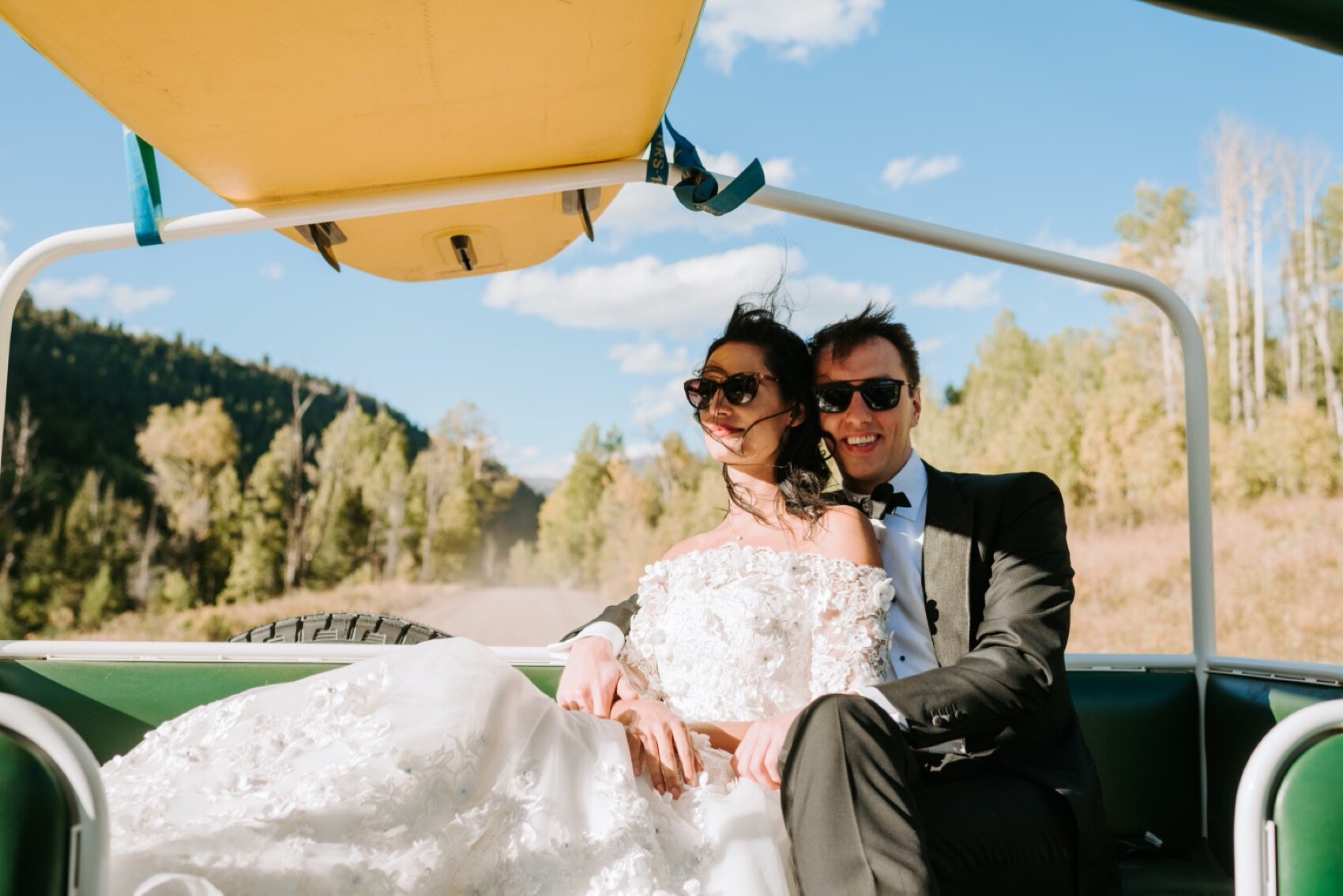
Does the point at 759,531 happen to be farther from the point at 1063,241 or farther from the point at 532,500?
the point at 1063,241

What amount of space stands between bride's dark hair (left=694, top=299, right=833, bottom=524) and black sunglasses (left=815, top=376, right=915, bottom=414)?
0.11 meters

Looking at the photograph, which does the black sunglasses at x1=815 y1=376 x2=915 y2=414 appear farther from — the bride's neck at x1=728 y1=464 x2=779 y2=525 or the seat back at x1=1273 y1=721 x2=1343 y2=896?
the seat back at x1=1273 y1=721 x2=1343 y2=896

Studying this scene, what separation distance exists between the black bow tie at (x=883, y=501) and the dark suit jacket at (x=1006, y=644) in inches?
3.2

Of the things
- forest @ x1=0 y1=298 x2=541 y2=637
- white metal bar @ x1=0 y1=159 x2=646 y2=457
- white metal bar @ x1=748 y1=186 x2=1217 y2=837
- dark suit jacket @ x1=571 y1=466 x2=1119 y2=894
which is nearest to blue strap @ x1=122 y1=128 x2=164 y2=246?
white metal bar @ x1=0 y1=159 x2=646 y2=457

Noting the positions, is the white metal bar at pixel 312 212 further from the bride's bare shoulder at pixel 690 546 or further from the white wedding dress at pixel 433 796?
the white wedding dress at pixel 433 796

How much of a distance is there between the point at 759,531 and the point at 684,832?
94 centimetres

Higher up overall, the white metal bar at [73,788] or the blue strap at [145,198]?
the blue strap at [145,198]

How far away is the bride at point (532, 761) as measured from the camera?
1.61m

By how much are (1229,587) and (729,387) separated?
1526 cm

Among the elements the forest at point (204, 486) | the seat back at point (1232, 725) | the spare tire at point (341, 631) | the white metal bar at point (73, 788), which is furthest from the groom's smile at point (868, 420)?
the forest at point (204, 486)

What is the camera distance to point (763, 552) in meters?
2.52

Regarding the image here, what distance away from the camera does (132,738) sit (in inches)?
108

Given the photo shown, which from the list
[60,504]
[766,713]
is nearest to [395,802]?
[766,713]

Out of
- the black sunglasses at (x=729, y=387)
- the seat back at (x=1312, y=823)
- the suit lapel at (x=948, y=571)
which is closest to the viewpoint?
the seat back at (x=1312, y=823)
